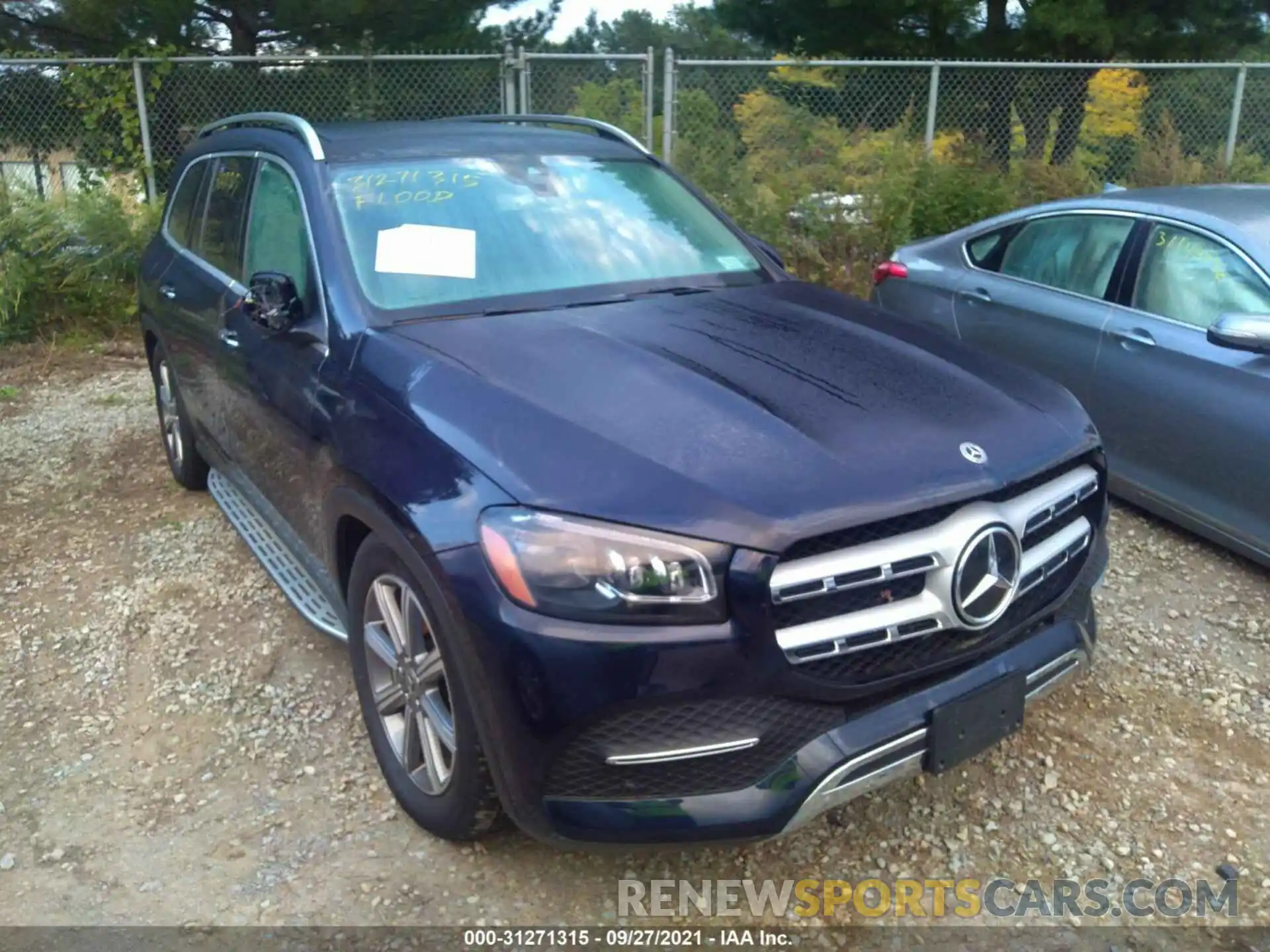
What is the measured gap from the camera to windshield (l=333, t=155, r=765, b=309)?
3.38 m

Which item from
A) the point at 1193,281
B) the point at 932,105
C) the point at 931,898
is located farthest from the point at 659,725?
the point at 932,105

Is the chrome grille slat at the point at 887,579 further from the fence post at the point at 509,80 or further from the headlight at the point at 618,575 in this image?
the fence post at the point at 509,80

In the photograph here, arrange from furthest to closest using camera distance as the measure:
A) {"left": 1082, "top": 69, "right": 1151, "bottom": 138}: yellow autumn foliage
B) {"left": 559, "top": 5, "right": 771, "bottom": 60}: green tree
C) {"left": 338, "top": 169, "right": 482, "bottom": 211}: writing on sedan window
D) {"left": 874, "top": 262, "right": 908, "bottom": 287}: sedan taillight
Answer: {"left": 559, "top": 5, "right": 771, "bottom": 60}: green tree, {"left": 1082, "top": 69, "right": 1151, "bottom": 138}: yellow autumn foliage, {"left": 874, "top": 262, "right": 908, "bottom": 287}: sedan taillight, {"left": 338, "top": 169, "right": 482, "bottom": 211}: writing on sedan window

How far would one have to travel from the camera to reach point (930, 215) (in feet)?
29.8

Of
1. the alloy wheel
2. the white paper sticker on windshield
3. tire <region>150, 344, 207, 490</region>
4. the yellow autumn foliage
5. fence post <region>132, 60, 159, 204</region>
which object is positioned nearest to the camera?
the alloy wheel

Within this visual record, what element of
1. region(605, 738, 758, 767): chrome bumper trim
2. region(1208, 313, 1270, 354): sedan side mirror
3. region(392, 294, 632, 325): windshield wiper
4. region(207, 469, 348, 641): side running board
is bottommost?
region(207, 469, 348, 641): side running board

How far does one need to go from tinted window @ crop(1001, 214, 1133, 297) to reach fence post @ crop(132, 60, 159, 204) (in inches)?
292

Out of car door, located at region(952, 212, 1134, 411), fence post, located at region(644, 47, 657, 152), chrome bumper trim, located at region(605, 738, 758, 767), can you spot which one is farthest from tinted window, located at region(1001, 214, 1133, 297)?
fence post, located at region(644, 47, 657, 152)

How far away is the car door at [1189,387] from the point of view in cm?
419

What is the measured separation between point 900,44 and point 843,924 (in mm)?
12097

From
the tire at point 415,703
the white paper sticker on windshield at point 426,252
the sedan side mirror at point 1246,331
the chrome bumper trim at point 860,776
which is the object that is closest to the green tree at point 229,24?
the white paper sticker on windshield at point 426,252

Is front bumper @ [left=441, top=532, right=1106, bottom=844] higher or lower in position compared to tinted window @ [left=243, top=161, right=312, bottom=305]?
lower

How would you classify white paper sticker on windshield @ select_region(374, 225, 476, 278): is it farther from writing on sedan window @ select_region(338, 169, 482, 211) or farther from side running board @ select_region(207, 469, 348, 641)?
side running board @ select_region(207, 469, 348, 641)

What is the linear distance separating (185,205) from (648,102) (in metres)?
5.73
